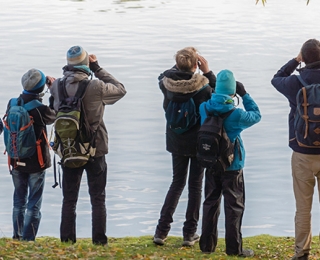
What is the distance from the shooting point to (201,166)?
8.02 metres

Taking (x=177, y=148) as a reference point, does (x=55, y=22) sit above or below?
above

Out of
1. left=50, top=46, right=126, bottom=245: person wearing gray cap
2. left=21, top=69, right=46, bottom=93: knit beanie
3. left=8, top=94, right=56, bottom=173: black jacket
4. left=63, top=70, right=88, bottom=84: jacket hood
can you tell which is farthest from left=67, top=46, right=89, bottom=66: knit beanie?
left=8, top=94, right=56, bottom=173: black jacket

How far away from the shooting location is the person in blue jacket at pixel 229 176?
7.76 meters

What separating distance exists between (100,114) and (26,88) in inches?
35.6

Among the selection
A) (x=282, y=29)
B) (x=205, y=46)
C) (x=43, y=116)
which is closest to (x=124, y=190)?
(x=43, y=116)

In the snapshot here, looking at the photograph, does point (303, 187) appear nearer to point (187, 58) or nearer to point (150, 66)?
point (187, 58)

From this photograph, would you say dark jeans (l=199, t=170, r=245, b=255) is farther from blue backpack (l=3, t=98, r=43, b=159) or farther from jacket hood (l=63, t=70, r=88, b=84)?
blue backpack (l=3, t=98, r=43, b=159)

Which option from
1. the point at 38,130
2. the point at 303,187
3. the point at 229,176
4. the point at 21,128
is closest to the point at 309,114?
the point at 303,187

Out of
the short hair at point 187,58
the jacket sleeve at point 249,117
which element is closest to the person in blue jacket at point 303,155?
the jacket sleeve at point 249,117

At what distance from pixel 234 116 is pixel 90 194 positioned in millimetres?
1669

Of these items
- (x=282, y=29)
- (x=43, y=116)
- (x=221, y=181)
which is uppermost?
(x=282, y=29)

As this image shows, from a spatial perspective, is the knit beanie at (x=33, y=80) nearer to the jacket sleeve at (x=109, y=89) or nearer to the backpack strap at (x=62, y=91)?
the backpack strap at (x=62, y=91)

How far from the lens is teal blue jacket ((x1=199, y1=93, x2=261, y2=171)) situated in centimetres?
773

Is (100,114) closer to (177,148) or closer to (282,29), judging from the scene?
(177,148)
